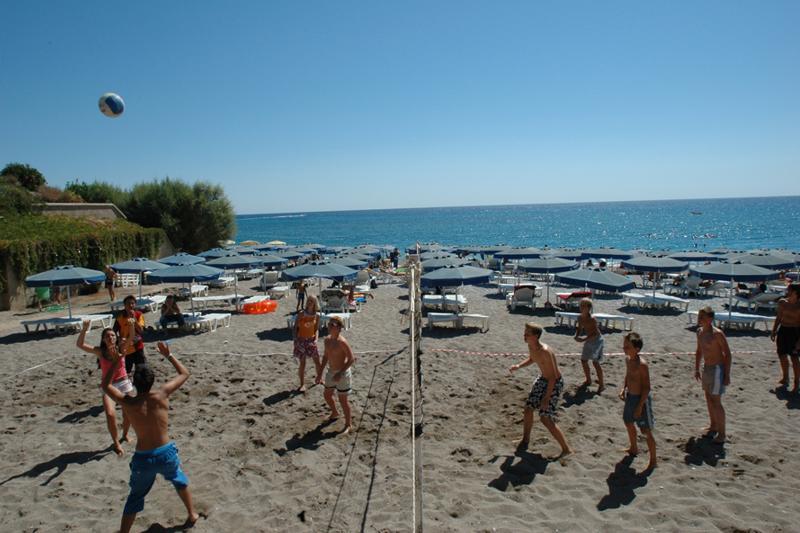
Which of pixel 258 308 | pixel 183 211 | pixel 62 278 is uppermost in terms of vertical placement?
pixel 183 211

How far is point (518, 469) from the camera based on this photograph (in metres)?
5.24

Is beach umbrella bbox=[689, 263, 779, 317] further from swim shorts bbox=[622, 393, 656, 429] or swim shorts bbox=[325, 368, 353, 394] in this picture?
swim shorts bbox=[325, 368, 353, 394]

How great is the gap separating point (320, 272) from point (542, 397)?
884 cm

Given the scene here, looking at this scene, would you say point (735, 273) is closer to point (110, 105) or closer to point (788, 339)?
point (788, 339)

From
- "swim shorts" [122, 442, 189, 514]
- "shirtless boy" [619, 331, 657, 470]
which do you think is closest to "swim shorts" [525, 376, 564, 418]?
"shirtless boy" [619, 331, 657, 470]

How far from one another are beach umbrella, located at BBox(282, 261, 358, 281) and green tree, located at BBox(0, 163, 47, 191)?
97.4ft

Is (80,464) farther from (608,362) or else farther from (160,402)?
(608,362)

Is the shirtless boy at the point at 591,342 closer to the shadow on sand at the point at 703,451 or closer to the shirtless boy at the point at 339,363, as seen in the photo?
the shadow on sand at the point at 703,451

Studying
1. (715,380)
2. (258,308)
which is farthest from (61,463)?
(258,308)

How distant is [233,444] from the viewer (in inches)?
233

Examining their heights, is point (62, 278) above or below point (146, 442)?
above

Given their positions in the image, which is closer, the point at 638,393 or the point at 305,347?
the point at 638,393

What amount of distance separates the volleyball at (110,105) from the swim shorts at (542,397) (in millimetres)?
9945

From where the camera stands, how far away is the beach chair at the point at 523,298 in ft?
49.3
